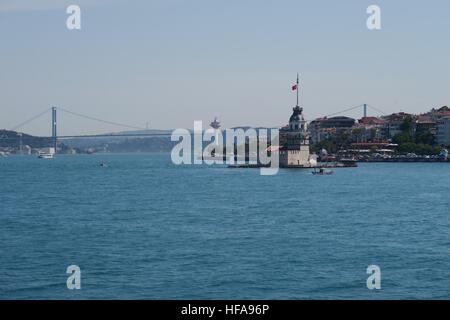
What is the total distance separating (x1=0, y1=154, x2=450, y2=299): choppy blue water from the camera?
9.69m

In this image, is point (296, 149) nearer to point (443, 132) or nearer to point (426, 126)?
point (443, 132)

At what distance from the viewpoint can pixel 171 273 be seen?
10.6m

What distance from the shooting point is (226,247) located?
13219 millimetres

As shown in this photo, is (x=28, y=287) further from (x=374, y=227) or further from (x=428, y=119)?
(x=428, y=119)

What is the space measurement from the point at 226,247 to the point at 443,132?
64.3m

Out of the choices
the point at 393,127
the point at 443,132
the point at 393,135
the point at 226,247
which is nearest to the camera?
the point at 226,247

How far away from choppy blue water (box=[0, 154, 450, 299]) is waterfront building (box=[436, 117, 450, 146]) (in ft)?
166

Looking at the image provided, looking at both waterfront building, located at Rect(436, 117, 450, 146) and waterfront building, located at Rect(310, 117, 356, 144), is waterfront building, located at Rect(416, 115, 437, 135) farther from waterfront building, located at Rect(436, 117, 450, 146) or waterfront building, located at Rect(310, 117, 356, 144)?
waterfront building, located at Rect(310, 117, 356, 144)

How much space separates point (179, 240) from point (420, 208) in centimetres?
944

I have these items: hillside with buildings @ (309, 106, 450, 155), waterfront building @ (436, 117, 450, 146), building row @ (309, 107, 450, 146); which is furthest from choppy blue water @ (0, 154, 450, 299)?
building row @ (309, 107, 450, 146)

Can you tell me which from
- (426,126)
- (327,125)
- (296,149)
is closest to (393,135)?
(426,126)

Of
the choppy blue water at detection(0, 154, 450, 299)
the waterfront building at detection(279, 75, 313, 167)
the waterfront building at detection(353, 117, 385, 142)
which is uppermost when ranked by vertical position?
the waterfront building at detection(353, 117, 385, 142)

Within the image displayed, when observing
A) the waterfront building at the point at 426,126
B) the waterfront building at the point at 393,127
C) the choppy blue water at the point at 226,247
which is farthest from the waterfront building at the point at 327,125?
the choppy blue water at the point at 226,247

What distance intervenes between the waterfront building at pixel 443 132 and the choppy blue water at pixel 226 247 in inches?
1994
